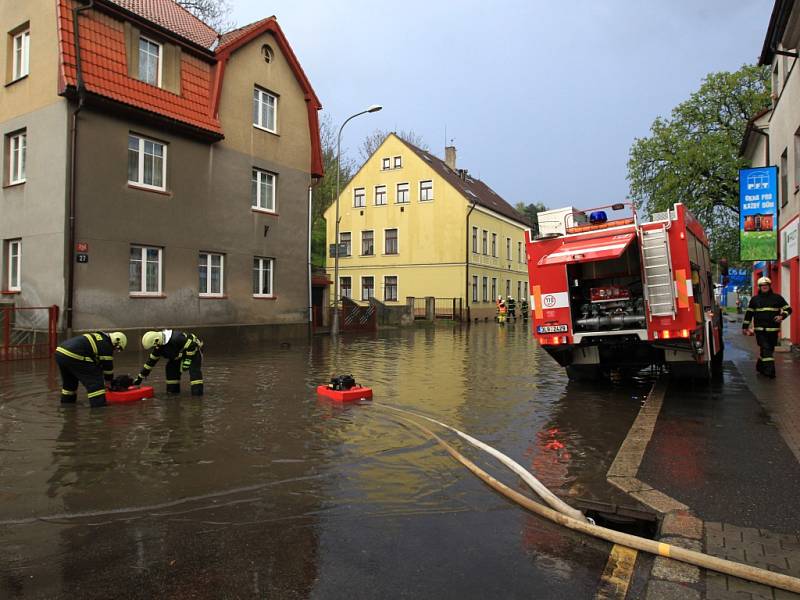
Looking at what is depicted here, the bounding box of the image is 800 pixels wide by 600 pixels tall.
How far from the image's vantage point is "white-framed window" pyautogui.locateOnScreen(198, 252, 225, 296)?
1830 cm

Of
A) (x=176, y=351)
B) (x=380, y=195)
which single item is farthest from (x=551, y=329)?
(x=380, y=195)

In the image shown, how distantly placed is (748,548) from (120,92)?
1681 cm

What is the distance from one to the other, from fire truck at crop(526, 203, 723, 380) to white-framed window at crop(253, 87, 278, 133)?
1377 centimetres

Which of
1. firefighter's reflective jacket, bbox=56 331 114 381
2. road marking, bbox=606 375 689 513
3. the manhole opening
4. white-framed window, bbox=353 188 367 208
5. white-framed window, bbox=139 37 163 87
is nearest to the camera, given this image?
the manhole opening

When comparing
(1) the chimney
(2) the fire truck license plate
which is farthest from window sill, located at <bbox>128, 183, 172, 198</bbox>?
(1) the chimney

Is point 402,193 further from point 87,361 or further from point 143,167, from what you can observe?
point 87,361

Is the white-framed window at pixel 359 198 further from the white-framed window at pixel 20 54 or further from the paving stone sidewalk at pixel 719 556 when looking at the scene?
the paving stone sidewalk at pixel 719 556

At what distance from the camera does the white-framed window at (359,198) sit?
143ft

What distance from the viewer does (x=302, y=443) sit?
5.97 meters

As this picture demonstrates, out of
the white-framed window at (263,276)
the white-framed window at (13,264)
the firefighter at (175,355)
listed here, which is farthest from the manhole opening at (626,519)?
the white-framed window at (263,276)

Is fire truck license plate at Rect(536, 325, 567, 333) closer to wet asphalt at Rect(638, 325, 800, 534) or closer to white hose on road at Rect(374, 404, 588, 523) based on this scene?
wet asphalt at Rect(638, 325, 800, 534)

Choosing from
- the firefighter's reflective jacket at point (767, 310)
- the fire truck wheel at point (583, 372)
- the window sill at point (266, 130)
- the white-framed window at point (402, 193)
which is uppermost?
the white-framed window at point (402, 193)

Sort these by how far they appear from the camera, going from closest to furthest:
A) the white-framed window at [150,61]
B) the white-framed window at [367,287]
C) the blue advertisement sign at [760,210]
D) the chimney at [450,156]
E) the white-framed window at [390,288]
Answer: the blue advertisement sign at [760,210]
the white-framed window at [150,61]
the white-framed window at [390,288]
the white-framed window at [367,287]
the chimney at [450,156]

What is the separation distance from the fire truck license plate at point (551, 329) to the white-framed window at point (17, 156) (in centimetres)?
1454
